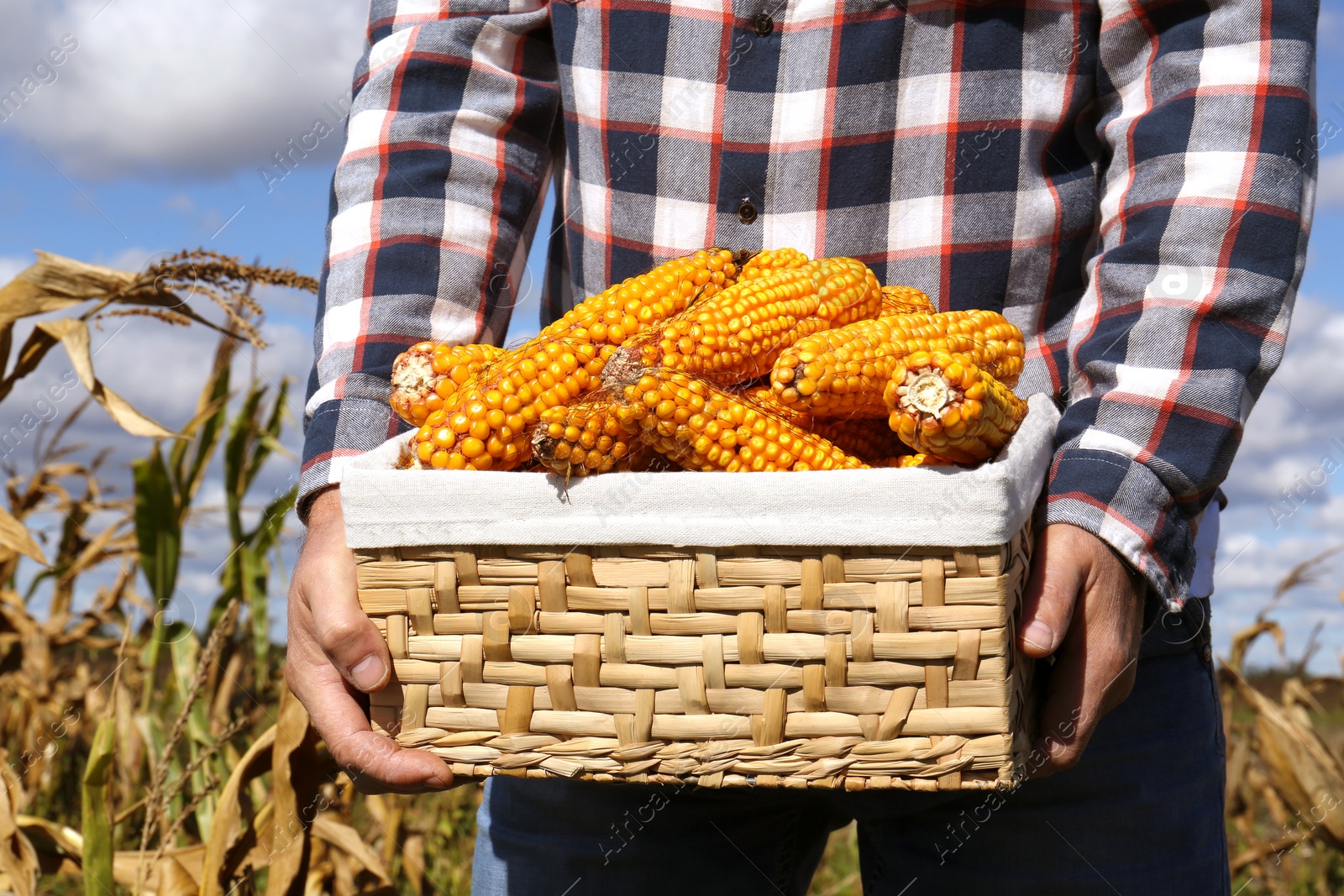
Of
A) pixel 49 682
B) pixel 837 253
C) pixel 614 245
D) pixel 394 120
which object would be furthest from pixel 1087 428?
pixel 49 682

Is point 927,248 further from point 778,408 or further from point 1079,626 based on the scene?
point 1079,626

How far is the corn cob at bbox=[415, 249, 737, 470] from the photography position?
1.08m

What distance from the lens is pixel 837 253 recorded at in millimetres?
1433

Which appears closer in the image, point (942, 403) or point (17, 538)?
point (942, 403)

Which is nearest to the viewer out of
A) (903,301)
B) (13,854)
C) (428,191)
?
(903,301)

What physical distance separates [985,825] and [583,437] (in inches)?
31.3

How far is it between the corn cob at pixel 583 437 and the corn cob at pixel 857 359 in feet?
0.57

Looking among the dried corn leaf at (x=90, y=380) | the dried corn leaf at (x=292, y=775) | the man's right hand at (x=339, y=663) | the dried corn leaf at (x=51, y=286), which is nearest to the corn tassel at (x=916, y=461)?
the man's right hand at (x=339, y=663)

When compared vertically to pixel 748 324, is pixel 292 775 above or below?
below

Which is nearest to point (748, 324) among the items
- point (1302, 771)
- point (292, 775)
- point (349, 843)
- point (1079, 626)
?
point (1079, 626)

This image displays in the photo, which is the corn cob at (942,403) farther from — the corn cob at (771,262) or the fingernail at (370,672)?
the fingernail at (370,672)

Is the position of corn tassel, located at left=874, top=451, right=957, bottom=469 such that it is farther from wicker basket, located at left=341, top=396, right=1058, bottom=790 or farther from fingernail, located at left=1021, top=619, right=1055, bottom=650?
fingernail, located at left=1021, top=619, right=1055, bottom=650

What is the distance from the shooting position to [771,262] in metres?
1.26

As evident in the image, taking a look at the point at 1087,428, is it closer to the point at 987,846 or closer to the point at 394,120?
the point at 987,846
